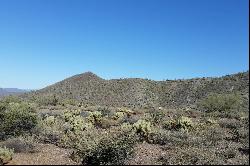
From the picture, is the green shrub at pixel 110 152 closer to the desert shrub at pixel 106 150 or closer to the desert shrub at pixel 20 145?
the desert shrub at pixel 106 150

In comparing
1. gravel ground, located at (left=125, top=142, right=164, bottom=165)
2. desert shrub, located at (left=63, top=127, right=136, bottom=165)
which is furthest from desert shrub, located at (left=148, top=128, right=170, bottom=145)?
desert shrub, located at (left=63, top=127, right=136, bottom=165)

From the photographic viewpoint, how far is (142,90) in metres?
77.2

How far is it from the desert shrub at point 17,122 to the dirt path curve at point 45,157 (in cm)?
287

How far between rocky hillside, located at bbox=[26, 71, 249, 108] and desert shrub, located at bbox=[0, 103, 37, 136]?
1692 inches

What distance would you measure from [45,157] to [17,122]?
5.17m

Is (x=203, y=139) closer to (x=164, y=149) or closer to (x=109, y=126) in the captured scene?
(x=164, y=149)

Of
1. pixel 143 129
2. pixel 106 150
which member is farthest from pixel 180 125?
pixel 106 150

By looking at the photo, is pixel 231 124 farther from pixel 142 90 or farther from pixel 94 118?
pixel 142 90

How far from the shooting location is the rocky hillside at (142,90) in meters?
67.3

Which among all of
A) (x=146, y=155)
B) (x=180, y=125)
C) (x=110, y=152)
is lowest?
(x=146, y=155)

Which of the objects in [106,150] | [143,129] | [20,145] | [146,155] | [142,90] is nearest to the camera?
[106,150]

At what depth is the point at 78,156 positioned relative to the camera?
14352 mm

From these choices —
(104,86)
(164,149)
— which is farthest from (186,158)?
(104,86)

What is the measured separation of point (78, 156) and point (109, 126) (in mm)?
9021
